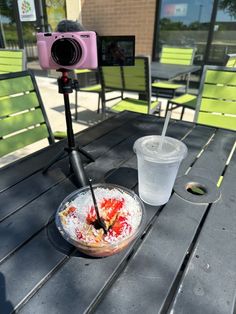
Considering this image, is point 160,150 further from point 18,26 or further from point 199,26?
point 18,26

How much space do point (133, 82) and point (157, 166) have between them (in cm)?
210

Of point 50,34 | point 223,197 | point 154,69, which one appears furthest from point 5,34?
point 223,197

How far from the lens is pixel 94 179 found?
0.99 m

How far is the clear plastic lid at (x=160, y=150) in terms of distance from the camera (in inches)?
29.6

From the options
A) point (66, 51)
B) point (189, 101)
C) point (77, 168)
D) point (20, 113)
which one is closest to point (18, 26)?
point (189, 101)

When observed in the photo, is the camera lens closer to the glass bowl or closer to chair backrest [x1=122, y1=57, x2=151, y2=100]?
the glass bowl

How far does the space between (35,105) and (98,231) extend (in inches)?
46.3

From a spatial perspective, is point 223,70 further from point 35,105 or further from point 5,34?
point 5,34

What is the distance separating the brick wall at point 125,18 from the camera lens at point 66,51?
425 centimetres

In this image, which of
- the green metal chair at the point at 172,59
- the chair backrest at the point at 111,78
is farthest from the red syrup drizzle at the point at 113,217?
the green metal chair at the point at 172,59

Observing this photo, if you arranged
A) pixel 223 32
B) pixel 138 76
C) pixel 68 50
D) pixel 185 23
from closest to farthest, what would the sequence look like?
pixel 68 50 → pixel 138 76 → pixel 223 32 → pixel 185 23

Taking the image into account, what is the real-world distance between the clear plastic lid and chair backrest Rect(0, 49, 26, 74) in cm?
240

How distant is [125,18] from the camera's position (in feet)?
15.5

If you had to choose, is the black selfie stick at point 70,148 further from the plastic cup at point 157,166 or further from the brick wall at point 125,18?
the brick wall at point 125,18
